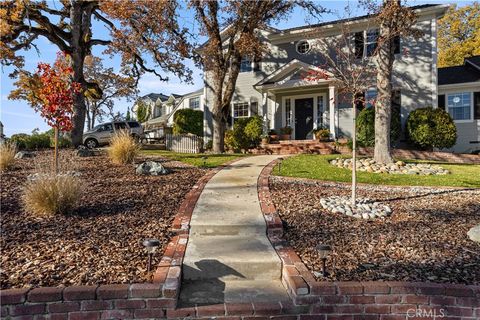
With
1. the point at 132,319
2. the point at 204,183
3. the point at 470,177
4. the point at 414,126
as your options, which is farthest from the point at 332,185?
the point at 414,126

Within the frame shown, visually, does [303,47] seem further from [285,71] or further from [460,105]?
[460,105]

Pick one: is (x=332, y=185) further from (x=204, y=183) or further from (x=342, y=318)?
(x=342, y=318)

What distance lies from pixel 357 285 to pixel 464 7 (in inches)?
1359

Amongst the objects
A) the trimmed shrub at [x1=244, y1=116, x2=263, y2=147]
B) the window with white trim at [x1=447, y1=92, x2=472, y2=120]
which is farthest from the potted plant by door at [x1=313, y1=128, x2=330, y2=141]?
the window with white trim at [x1=447, y1=92, x2=472, y2=120]

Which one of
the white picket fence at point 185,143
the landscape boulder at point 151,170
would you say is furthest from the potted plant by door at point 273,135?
the landscape boulder at point 151,170

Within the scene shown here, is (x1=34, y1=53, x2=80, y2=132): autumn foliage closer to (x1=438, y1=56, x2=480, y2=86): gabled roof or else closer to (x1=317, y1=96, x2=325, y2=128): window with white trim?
(x1=317, y1=96, x2=325, y2=128): window with white trim

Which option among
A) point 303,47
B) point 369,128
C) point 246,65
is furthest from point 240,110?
point 369,128

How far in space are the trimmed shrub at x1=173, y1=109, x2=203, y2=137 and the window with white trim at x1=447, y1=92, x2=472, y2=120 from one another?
46.0 ft

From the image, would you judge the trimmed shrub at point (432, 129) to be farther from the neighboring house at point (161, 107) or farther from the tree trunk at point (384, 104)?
the neighboring house at point (161, 107)

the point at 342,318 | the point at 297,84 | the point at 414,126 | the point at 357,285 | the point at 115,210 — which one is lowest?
the point at 342,318

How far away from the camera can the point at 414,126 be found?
46.0ft

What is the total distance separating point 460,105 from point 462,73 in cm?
236

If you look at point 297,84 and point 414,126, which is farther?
point 297,84

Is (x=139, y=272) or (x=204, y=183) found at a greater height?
(x=204, y=183)
